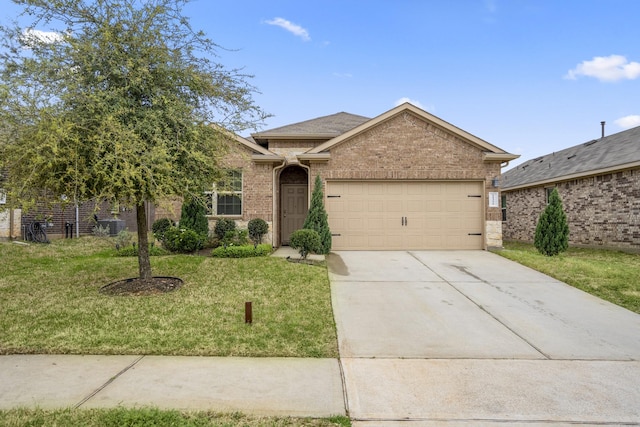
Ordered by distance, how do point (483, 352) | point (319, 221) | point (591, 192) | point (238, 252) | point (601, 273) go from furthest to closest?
point (591, 192) < point (319, 221) < point (238, 252) < point (601, 273) < point (483, 352)

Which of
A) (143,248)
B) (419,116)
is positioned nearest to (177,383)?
(143,248)

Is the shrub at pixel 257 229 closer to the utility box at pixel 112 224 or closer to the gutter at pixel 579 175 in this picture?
the utility box at pixel 112 224

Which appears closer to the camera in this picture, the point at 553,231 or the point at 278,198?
the point at 553,231

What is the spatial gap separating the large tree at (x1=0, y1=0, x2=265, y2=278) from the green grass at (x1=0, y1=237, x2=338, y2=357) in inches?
74.2

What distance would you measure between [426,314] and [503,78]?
535 inches

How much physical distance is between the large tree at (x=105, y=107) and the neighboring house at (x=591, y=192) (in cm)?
1438

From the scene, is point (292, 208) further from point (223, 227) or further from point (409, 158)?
point (409, 158)

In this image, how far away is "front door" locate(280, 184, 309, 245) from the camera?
45.4ft

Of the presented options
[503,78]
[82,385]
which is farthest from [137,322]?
[503,78]

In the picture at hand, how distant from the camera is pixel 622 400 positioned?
10.7 feet

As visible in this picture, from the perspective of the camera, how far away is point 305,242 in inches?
391

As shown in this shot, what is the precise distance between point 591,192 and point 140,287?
650 inches

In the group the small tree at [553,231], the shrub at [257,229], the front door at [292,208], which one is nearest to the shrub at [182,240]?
the shrub at [257,229]

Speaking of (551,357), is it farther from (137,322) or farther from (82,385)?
(137,322)
